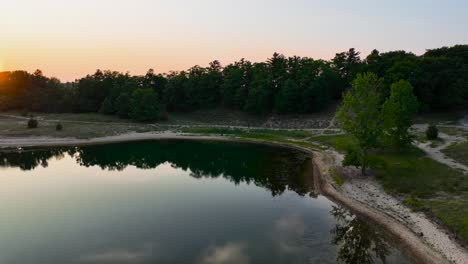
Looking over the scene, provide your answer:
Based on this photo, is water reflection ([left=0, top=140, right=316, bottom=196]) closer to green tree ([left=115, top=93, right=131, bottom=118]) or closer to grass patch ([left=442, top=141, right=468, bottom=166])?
grass patch ([left=442, top=141, right=468, bottom=166])

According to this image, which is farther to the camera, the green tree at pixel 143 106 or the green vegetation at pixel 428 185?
the green tree at pixel 143 106

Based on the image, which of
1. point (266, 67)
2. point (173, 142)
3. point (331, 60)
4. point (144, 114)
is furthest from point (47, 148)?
point (331, 60)

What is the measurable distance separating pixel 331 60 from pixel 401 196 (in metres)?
79.9

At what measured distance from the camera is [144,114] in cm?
10169

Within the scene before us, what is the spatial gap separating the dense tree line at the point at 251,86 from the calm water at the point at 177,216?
42044 mm

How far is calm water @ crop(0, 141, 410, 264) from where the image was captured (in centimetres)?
2594

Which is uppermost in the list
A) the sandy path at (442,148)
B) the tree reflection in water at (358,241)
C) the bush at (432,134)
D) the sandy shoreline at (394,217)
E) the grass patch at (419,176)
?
the bush at (432,134)

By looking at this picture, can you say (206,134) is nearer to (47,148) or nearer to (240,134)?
(240,134)

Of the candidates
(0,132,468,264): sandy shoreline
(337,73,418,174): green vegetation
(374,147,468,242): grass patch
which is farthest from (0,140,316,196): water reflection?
(374,147,468,242): grass patch

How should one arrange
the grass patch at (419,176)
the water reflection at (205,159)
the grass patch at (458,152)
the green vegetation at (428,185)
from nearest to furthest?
the green vegetation at (428,185)
the grass patch at (419,176)
the grass patch at (458,152)
the water reflection at (205,159)

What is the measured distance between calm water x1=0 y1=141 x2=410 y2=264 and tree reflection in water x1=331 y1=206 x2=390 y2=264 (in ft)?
0.26

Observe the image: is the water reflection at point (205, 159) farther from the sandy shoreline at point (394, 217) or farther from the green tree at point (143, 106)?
the green tree at point (143, 106)

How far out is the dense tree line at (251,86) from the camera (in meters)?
83.1

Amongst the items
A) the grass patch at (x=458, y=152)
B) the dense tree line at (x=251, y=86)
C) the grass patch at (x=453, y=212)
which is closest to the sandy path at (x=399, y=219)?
the grass patch at (x=453, y=212)
